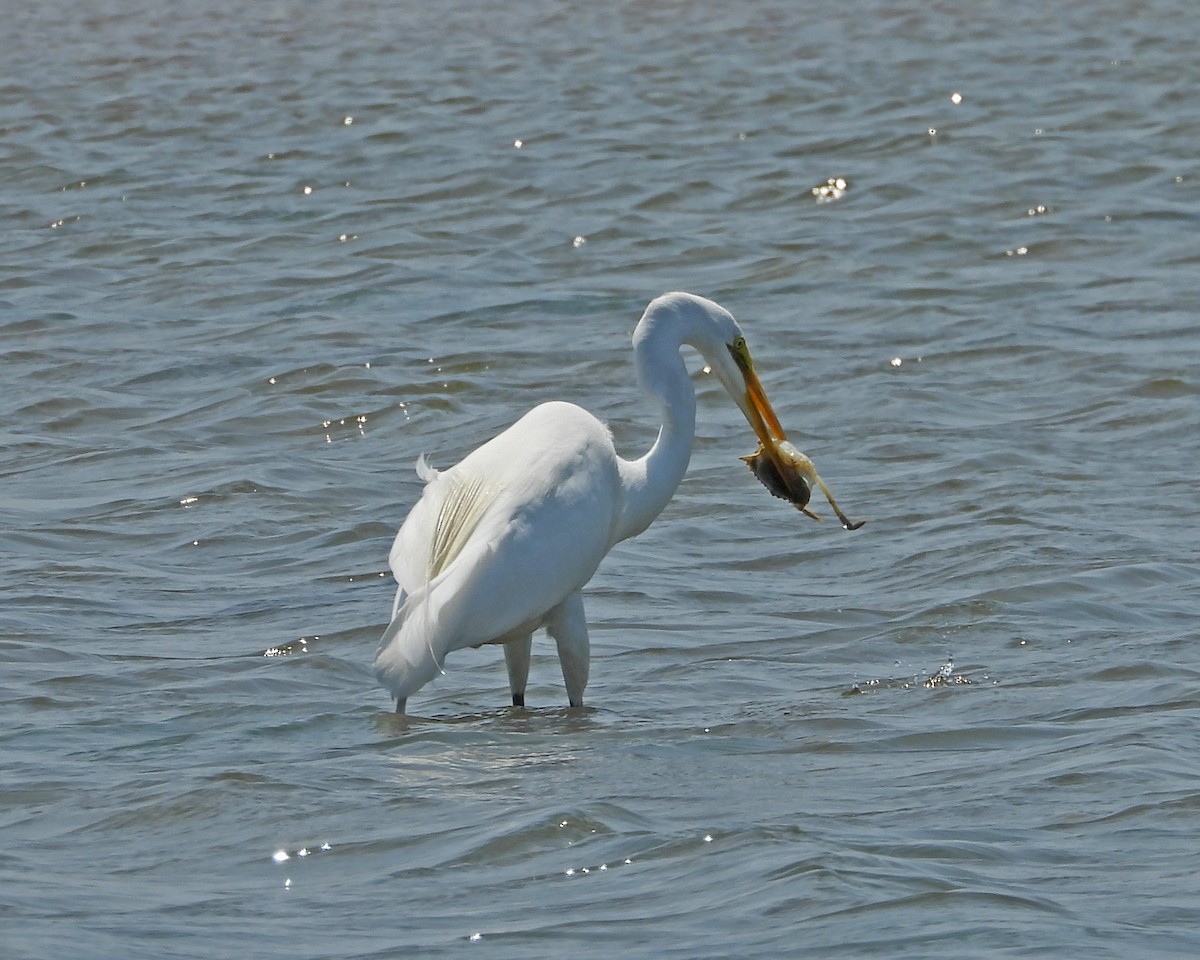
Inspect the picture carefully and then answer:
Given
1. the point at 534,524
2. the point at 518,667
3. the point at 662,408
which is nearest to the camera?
the point at 534,524

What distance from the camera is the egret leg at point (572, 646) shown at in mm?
5906

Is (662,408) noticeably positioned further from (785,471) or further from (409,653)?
(409,653)

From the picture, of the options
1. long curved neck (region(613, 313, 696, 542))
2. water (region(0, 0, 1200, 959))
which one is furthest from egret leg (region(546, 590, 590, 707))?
long curved neck (region(613, 313, 696, 542))

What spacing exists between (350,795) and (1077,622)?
2488 mm

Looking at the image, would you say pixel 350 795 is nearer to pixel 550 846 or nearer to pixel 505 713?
pixel 550 846

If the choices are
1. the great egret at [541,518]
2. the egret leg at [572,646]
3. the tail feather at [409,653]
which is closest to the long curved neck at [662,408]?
the great egret at [541,518]

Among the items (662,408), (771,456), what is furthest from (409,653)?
(771,456)

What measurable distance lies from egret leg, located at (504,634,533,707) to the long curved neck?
47cm

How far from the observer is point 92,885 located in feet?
13.7

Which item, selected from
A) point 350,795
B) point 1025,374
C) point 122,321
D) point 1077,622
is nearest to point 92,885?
point 350,795

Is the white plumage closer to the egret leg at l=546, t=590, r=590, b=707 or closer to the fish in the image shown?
the egret leg at l=546, t=590, r=590, b=707

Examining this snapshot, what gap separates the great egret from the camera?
18.6 ft

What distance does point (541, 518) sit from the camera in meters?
5.86

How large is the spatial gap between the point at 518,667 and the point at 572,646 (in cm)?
26
